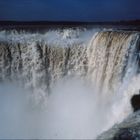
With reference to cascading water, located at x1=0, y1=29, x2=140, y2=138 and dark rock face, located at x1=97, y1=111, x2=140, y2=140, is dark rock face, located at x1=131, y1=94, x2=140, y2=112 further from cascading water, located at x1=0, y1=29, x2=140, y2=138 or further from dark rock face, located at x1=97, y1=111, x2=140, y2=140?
dark rock face, located at x1=97, y1=111, x2=140, y2=140

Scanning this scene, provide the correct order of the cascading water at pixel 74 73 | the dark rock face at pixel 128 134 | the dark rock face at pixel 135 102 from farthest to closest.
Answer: the cascading water at pixel 74 73
the dark rock face at pixel 135 102
the dark rock face at pixel 128 134

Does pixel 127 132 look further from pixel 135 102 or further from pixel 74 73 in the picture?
pixel 74 73

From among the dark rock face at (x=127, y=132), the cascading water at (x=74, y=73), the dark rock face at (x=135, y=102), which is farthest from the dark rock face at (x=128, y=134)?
the cascading water at (x=74, y=73)

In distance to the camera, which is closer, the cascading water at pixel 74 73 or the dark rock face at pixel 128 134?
the dark rock face at pixel 128 134

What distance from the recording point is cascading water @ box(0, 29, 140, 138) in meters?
12.2

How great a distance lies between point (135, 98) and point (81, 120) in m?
2.86

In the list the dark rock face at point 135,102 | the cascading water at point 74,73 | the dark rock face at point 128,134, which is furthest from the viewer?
the cascading water at point 74,73

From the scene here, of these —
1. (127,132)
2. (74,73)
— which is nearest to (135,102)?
(127,132)

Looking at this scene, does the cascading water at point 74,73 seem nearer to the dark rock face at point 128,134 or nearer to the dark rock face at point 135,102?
the dark rock face at point 135,102

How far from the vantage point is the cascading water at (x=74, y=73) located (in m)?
12.2

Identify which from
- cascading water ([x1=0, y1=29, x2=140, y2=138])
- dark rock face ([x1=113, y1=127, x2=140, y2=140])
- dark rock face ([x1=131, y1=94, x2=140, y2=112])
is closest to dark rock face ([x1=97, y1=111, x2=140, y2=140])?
dark rock face ([x1=113, y1=127, x2=140, y2=140])

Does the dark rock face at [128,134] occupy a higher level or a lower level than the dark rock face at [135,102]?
lower

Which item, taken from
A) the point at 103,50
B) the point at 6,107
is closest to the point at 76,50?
the point at 103,50

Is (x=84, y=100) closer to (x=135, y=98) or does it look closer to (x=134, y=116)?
(x=135, y=98)
